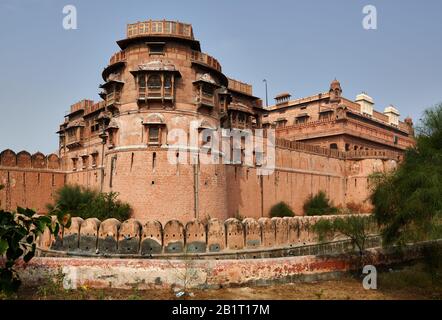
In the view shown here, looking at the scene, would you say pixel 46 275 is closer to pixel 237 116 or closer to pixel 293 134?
pixel 237 116

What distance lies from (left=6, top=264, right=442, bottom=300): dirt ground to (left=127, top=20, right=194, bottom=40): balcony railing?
15352mm

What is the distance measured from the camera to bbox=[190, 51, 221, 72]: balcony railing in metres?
23.5

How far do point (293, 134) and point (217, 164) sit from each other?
24461mm

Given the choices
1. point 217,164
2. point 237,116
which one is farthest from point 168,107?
point 237,116

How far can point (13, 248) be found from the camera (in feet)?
14.5

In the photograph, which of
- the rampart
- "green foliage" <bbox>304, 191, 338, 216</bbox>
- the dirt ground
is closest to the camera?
the dirt ground

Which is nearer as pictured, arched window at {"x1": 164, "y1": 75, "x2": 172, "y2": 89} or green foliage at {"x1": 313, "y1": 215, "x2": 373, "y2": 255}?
green foliage at {"x1": 313, "y1": 215, "x2": 373, "y2": 255}

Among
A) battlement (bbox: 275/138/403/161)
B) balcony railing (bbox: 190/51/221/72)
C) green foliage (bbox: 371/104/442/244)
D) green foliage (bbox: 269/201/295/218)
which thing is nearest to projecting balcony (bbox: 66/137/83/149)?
balcony railing (bbox: 190/51/221/72)

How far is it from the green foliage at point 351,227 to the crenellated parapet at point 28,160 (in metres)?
24.3

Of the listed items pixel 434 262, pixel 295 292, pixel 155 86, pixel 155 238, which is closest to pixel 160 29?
pixel 155 86

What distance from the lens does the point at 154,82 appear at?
22266mm

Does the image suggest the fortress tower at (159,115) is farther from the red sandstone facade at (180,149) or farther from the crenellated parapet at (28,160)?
the crenellated parapet at (28,160)

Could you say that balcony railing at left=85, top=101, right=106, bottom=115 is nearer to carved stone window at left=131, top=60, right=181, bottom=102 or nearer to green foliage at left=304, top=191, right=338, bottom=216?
carved stone window at left=131, top=60, right=181, bottom=102

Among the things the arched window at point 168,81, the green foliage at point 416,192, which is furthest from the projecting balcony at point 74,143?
the green foliage at point 416,192
